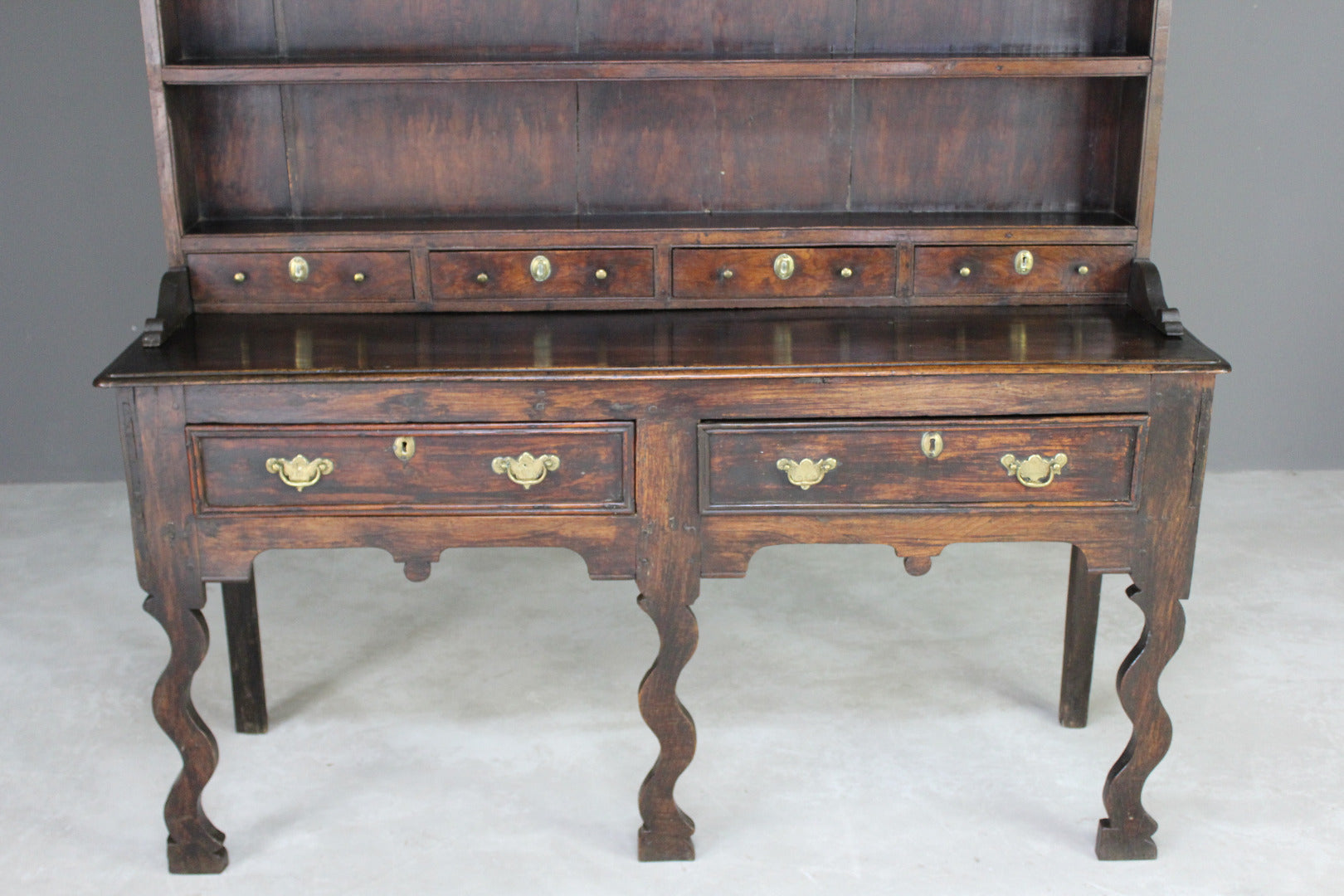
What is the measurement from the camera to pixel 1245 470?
15.8ft

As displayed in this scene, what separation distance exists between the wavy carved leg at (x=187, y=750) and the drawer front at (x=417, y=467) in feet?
0.94

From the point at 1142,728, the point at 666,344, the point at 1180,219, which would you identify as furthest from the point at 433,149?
the point at 1180,219

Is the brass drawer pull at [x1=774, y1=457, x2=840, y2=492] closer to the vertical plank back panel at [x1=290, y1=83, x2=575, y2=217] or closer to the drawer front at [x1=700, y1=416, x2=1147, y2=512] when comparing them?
the drawer front at [x1=700, y1=416, x2=1147, y2=512]

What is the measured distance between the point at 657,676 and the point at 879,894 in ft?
1.93

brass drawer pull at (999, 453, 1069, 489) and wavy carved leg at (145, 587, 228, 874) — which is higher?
brass drawer pull at (999, 453, 1069, 489)

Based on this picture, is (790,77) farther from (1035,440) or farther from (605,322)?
(1035,440)

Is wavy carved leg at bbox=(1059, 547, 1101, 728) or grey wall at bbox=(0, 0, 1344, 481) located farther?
grey wall at bbox=(0, 0, 1344, 481)

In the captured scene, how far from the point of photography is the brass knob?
2994 millimetres

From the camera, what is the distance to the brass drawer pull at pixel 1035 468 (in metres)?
2.61

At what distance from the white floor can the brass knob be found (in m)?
1.06

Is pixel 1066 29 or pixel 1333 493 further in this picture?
pixel 1333 493

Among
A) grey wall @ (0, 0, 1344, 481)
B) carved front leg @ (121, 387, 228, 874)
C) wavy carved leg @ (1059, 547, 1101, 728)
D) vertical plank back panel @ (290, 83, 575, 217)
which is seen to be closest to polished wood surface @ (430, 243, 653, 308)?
vertical plank back panel @ (290, 83, 575, 217)

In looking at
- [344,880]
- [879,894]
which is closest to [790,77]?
[879,894]

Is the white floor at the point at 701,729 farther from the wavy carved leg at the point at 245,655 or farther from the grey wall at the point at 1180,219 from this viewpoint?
the grey wall at the point at 1180,219
